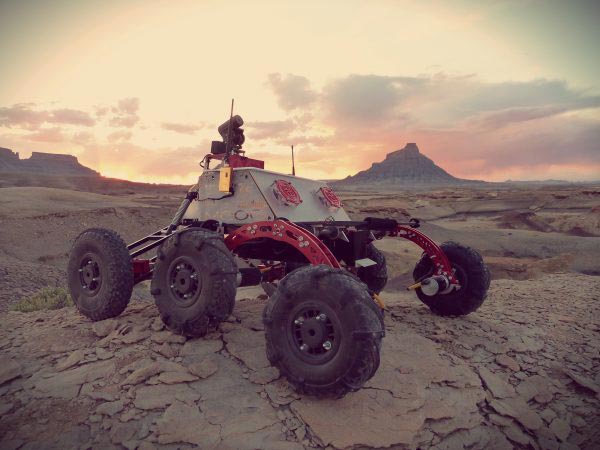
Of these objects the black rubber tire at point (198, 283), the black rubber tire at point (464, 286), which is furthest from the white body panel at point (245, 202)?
the black rubber tire at point (464, 286)

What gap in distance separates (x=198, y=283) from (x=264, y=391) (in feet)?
4.63

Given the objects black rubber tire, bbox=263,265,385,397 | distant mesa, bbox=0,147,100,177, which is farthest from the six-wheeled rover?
distant mesa, bbox=0,147,100,177

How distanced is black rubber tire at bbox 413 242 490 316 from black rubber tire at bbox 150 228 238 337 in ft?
10.2

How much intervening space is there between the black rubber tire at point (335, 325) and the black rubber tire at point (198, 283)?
83 cm

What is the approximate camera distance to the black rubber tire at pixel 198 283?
4.10 m

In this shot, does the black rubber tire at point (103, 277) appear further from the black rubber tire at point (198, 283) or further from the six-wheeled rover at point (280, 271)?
the black rubber tire at point (198, 283)

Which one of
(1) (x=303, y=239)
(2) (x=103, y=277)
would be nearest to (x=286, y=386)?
(1) (x=303, y=239)

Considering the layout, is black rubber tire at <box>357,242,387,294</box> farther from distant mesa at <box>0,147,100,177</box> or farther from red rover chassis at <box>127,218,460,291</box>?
distant mesa at <box>0,147,100,177</box>

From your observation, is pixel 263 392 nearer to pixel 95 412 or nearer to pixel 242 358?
pixel 242 358

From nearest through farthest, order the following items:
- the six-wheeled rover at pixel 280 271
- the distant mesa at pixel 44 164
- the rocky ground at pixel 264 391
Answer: the rocky ground at pixel 264 391, the six-wheeled rover at pixel 280 271, the distant mesa at pixel 44 164

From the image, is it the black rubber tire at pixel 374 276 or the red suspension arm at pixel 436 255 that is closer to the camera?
the red suspension arm at pixel 436 255

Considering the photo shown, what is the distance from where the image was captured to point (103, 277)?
490cm

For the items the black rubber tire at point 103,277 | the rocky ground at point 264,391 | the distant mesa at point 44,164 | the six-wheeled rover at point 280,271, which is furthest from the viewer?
the distant mesa at point 44,164

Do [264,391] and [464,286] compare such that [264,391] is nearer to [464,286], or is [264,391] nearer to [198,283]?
[198,283]
